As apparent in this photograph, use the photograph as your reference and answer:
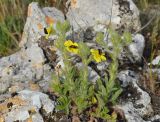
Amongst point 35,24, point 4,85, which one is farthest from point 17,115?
point 35,24

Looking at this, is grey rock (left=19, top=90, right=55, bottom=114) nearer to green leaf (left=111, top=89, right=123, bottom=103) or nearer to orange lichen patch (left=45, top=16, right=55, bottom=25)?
green leaf (left=111, top=89, right=123, bottom=103)

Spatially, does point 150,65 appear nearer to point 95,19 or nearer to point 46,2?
point 95,19

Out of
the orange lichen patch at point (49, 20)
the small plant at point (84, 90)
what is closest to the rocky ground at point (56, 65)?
the orange lichen patch at point (49, 20)

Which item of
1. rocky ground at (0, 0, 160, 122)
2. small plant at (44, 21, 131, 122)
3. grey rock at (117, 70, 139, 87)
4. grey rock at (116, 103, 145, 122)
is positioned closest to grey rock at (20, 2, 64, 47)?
rocky ground at (0, 0, 160, 122)

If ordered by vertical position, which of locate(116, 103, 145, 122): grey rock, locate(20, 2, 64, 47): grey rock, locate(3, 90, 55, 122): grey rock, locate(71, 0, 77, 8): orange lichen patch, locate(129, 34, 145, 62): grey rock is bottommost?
locate(116, 103, 145, 122): grey rock

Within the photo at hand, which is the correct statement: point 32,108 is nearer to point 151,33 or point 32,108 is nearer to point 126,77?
point 126,77

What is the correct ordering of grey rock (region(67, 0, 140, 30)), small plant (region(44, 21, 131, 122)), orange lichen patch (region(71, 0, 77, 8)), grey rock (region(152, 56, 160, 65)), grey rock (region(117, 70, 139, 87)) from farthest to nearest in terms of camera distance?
1. orange lichen patch (region(71, 0, 77, 8))
2. grey rock (region(67, 0, 140, 30))
3. grey rock (region(152, 56, 160, 65))
4. grey rock (region(117, 70, 139, 87))
5. small plant (region(44, 21, 131, 122))

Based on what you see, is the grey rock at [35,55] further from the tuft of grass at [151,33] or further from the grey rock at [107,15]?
the tuft of grass at [151,33]

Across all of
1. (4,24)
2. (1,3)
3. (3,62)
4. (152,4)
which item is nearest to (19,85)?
(3,62)
